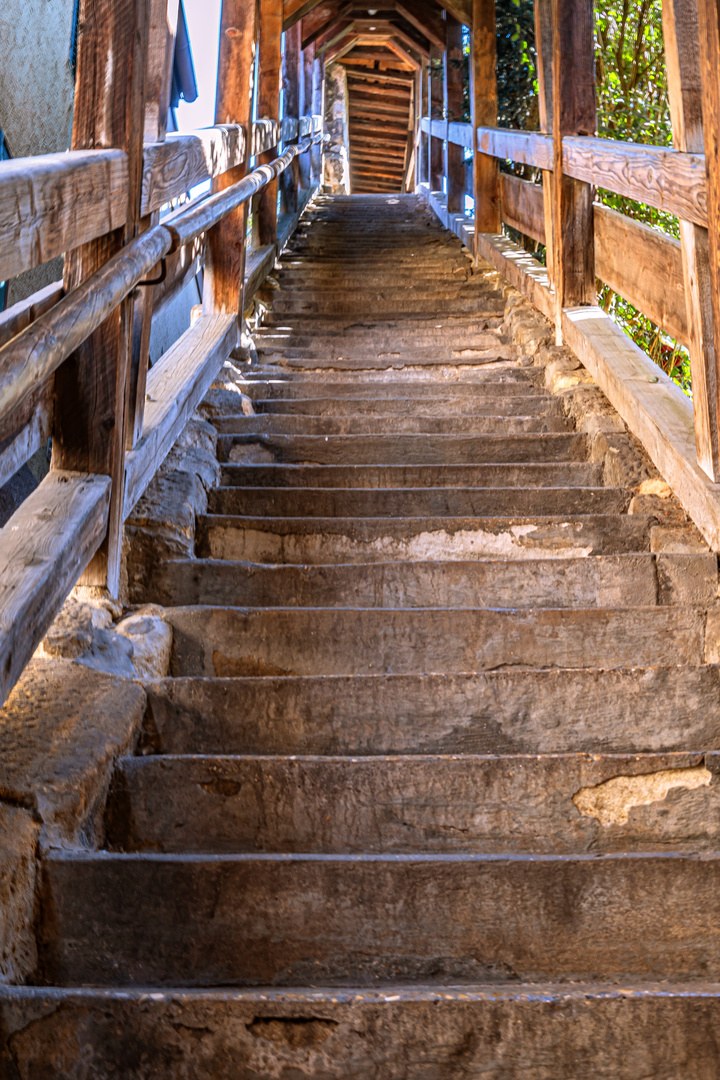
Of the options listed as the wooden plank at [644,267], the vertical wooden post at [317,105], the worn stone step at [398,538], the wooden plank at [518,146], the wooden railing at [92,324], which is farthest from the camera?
the vertical wooden post at [317,105]

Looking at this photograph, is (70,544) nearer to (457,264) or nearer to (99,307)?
(99,307)

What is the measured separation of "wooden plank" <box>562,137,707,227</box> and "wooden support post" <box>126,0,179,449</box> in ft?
4.30

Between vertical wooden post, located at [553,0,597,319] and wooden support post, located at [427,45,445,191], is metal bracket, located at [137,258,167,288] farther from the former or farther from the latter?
wooden support post, located at [427,45,445,191]

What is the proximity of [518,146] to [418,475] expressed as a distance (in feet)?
8.25

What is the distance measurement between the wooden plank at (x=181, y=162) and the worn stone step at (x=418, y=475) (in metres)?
0.87

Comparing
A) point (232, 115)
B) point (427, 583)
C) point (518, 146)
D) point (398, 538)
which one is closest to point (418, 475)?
point (398, 538)

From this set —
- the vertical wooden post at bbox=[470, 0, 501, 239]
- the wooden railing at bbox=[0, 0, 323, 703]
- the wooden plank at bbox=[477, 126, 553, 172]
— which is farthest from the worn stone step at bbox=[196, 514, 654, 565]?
the vertical wooden post at bbox=[470, 0, 501, 239]

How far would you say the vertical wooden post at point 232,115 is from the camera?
14.1ft

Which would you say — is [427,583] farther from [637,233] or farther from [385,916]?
[637,233]

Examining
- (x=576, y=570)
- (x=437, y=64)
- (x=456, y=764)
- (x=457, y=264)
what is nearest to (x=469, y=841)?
(x=456, y=764)

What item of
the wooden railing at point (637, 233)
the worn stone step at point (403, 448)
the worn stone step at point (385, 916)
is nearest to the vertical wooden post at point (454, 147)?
the wooden railing at point (637, 233)

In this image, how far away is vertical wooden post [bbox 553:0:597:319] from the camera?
12.5 feet

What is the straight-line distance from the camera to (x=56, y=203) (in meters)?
1.60

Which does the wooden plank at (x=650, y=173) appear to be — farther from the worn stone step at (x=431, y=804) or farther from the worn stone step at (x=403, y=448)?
the worn stone step at (x=431, y=804)
